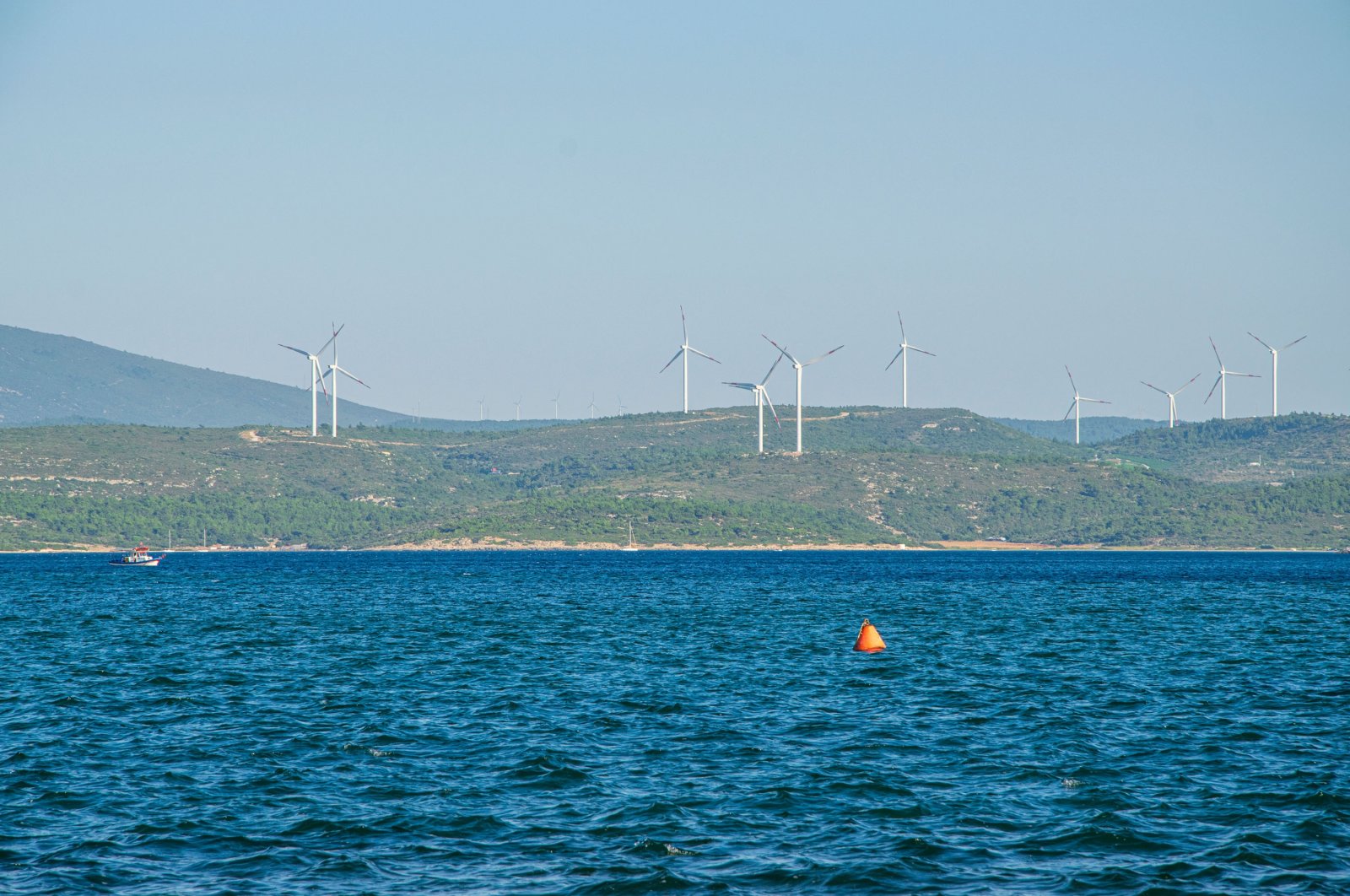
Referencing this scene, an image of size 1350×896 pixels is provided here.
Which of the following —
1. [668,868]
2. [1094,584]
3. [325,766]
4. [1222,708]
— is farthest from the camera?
[1094,584]

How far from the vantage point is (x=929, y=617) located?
117312 mm

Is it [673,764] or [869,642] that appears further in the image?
[869,642]

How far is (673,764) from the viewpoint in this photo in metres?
47.1

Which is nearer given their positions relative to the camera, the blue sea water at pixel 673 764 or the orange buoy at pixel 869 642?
the blue sea water at pixel 673 764

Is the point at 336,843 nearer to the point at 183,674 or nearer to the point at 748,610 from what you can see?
the point at 183,674

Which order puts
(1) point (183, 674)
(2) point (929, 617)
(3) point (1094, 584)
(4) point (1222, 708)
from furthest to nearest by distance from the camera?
(3) point (1094, 584)
(2) point (929, 617)
(1) point (183, 674)
(4) point (1222, 708)

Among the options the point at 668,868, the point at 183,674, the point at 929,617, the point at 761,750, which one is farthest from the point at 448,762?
the point at 929,617

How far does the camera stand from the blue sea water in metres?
34.7

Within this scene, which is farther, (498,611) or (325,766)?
(498,611)

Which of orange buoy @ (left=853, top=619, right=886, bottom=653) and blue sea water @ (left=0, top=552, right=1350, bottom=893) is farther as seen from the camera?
orange buoy @ (left=853, top=619, right=886, bottom=653)

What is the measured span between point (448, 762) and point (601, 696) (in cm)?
1690

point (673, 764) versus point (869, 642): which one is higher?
point (673, 764)

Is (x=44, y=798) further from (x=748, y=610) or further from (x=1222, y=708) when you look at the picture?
(x=748, y=610)

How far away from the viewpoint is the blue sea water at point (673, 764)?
34.7 metres
